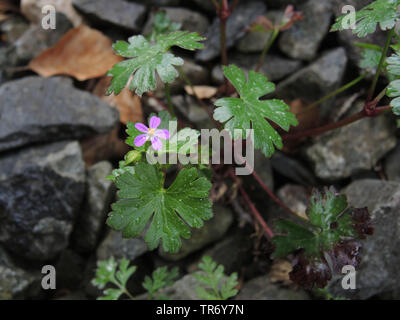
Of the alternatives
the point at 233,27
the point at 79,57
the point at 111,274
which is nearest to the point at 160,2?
the point at 233,27

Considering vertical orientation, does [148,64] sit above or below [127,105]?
below

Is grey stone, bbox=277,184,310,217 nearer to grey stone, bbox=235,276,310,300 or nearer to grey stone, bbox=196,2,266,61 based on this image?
grey stone, bbox=235,276,310,300

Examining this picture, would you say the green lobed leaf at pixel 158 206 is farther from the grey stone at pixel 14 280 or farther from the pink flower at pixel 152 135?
the grey stone at pixel 14 280

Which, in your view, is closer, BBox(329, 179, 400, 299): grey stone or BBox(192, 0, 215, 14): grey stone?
BBox(329, 179, 400, 299): grey stone

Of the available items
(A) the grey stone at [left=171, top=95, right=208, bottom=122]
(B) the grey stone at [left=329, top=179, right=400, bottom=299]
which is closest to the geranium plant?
(B) the grey stone at [left=329, top=179, right=400, bottom=299]

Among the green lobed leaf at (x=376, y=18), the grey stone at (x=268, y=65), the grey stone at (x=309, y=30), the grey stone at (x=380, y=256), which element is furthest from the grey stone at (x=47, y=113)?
the grey stone at (x=380, y=256)

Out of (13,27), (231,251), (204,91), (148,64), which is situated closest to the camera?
(148,64)

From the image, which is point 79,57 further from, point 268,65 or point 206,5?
point 268,65

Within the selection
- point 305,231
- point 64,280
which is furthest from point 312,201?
point 64,280
